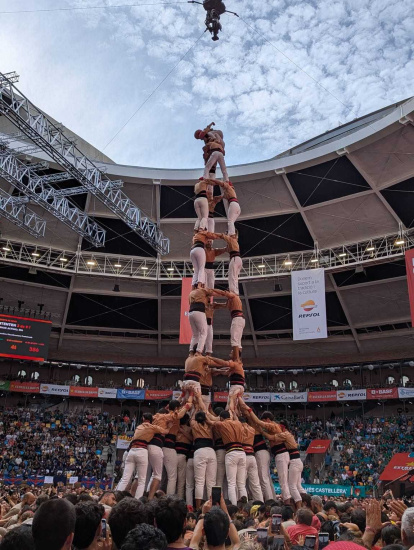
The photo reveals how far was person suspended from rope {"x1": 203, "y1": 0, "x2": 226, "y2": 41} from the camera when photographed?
49.1 ft

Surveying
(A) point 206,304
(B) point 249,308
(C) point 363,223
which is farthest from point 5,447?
(C) point 363,223

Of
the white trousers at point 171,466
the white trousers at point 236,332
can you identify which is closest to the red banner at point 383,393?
the white trousers at point 236,332

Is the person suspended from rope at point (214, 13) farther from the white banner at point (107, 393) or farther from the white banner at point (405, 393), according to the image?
the white banner at point (107, 393)

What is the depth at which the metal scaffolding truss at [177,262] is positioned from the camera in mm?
28984

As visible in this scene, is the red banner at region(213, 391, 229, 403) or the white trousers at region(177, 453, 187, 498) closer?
the white trousers at region(177, 453, 187, 498)

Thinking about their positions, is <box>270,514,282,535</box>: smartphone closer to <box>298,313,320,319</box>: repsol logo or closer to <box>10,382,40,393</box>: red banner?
<box>298,313,320,319</box>: repsol logo

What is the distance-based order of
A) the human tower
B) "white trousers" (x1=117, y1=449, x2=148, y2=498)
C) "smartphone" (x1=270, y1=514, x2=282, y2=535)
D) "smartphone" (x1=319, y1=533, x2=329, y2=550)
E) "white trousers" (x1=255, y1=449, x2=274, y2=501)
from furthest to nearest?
1. "white trousers" (x1=255, y1=449, x2=274, y2=501)
2. the human tower
3. "white trousers" (x1=117, y1=449, x2=148, y2=498)
4. "smartphone" (x1=270, y1=514, x2=282, y2=535)
5. "smartphone" (x1=319, y1=533, x2=329, y2=550)

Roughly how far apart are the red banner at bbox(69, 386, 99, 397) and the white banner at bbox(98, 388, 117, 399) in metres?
0.29

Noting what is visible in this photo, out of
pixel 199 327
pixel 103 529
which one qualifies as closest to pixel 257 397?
pixel 199 327

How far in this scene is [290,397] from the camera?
119 feet

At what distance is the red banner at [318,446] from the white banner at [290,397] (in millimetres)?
3082

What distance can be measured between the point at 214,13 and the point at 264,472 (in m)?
13.0

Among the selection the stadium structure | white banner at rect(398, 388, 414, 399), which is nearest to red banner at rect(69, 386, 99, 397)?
the stadium structure

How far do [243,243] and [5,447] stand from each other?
1939cm
